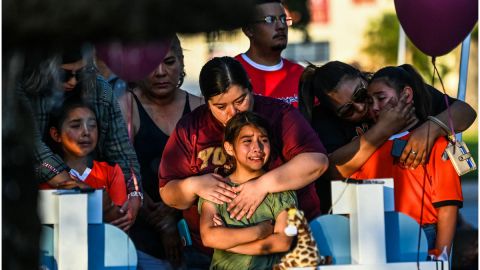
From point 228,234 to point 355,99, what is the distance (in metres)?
1.02

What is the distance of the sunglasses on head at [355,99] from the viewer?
4.86m

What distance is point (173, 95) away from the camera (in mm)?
5230

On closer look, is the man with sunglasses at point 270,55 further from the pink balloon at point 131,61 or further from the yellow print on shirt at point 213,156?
the pink balloon at point 131,61

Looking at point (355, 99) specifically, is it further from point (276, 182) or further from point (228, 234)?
point (228, 234)

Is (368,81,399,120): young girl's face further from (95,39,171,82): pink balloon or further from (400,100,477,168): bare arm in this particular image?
(95,39,171,82): pink balloon

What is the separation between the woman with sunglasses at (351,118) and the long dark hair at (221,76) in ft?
1.83

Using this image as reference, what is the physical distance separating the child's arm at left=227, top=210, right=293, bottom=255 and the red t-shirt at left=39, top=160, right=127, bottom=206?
2.42 ft

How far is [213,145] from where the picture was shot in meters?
4.55

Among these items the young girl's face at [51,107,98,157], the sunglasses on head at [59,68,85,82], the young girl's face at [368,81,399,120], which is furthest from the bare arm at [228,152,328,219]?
the sunglasses on head at [59,68,85,82]

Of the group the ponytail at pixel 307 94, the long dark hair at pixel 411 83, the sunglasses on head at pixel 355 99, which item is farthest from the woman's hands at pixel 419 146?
the ponytail at pixel 307 94

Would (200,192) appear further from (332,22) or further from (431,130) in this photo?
(332,22)

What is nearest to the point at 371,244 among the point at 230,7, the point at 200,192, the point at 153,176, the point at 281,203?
the point at 281,203

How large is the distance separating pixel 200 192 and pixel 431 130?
1.04 metres

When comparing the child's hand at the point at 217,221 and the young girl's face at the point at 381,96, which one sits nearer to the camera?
the child's hand at the point at 217,221
